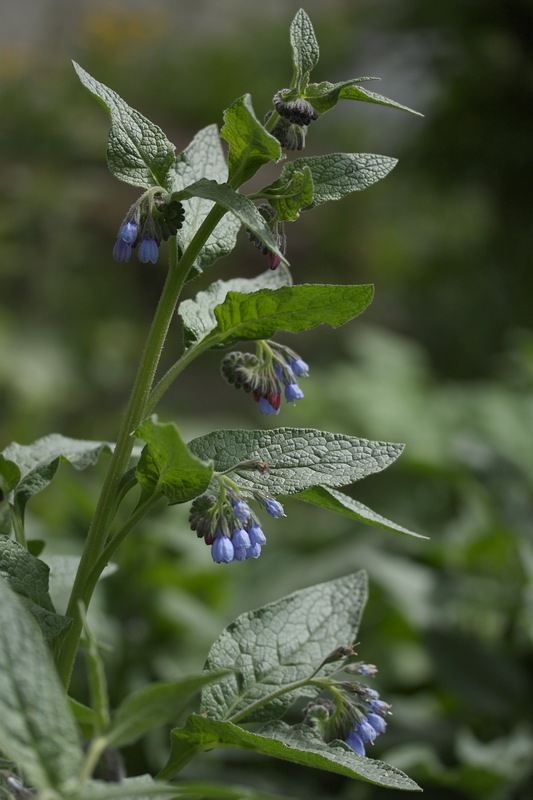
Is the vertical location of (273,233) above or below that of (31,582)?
above

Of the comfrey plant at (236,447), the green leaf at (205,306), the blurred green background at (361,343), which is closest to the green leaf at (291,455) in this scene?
the comfrey plant at (236,447)

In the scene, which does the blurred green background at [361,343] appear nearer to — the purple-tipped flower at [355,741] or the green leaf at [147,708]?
the purple-tipped flower at [355,741]

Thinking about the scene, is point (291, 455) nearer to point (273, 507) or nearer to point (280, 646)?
point (273, 507)

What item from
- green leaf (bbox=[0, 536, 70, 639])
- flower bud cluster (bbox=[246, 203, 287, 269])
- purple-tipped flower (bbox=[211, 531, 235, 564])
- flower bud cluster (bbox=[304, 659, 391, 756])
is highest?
flower bud cluster (bbox=[246, 203, 287, 269])

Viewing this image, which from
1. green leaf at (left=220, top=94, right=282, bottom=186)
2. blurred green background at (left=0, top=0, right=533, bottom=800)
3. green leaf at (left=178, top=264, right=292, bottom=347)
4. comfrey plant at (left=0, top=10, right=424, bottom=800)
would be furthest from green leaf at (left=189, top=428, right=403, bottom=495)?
blurred green background at (left=0, top=0, right=533, bottom=800)

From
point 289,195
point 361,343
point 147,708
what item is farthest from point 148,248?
point 361,343

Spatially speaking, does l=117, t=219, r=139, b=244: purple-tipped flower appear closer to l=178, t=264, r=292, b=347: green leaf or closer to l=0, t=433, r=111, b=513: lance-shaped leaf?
l=178, t=264, r=292, b=347: green leaf
